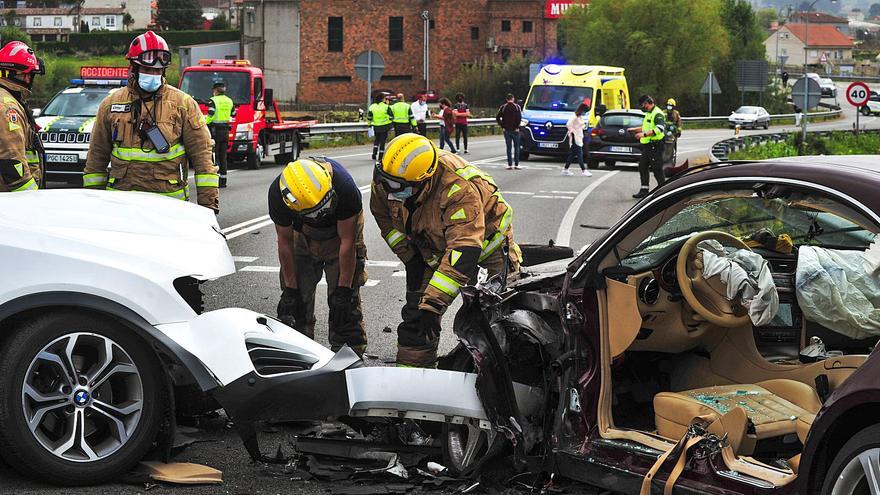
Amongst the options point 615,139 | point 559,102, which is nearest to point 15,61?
point 615,139

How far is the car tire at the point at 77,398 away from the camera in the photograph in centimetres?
463

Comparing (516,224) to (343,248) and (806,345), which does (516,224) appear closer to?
(343,248)

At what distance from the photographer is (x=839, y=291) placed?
4.80 metres

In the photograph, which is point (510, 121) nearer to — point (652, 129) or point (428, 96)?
point (652, 129)

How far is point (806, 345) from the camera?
16.3 feet

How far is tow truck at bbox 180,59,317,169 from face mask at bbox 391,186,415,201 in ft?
58.6

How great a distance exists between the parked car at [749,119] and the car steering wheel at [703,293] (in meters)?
57.5

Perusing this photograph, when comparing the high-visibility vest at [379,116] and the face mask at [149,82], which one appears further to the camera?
the high-visibility vest at [379,116]

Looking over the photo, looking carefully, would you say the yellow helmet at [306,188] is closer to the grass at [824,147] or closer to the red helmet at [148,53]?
the red helmet at [148,53]

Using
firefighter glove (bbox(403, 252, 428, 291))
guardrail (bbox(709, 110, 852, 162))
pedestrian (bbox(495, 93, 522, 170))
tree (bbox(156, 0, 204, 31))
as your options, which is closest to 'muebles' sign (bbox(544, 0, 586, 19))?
tree (bbox(156, 0, 204, 31))

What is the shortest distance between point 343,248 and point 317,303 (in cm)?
333

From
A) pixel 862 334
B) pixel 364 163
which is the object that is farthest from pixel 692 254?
pixel 364 163

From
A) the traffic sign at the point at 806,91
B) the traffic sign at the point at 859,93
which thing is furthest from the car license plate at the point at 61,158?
the traffic sign at the point at 859,93

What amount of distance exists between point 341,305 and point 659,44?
72798mm
